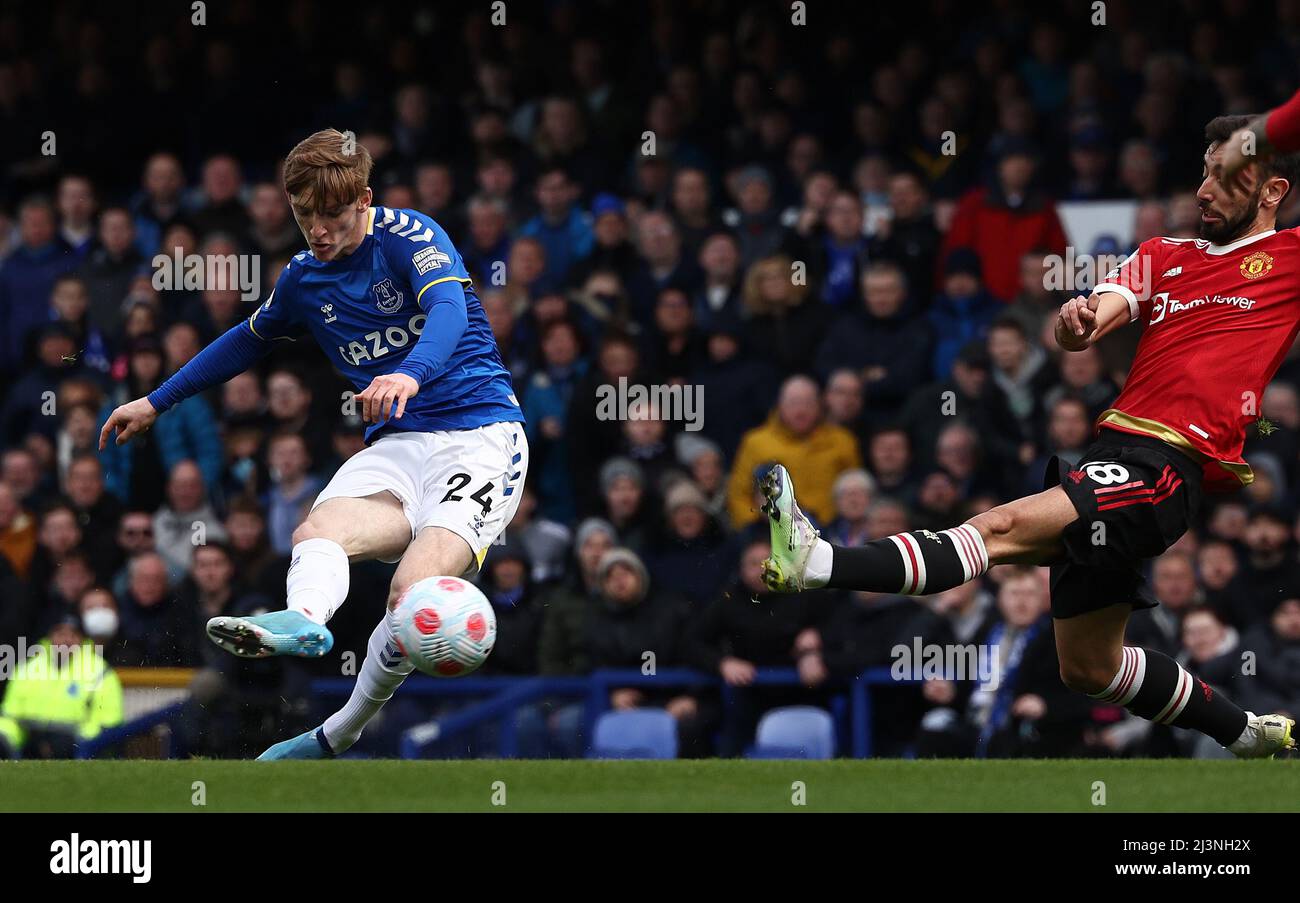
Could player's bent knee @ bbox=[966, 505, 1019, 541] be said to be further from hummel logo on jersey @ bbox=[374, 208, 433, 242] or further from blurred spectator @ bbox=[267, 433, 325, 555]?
blurred spectator @ bbox=[267, 433, 325, 555]

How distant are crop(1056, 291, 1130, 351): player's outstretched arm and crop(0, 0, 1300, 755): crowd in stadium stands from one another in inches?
114

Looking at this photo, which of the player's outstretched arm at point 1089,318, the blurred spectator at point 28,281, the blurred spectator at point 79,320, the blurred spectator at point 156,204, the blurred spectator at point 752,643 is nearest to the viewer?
the player's outstretched arm at point 1089,318

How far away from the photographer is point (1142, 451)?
704 cm

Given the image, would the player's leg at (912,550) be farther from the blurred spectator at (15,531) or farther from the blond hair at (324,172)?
the blurred spectator at (15,531)

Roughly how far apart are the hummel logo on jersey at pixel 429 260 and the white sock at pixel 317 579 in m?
1.02

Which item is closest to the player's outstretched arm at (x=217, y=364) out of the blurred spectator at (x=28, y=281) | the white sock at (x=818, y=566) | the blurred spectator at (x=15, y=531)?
the white sock at (x=818, y=566)

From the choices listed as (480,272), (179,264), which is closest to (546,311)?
(480,272)

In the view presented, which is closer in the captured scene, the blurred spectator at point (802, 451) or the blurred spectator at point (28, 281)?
the blurred spectator at point (802, 451)

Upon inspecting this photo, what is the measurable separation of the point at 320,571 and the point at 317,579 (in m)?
0.04

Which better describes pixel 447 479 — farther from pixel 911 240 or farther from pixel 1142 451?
pixel 911 240

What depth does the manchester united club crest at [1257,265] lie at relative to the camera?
23.4 ft

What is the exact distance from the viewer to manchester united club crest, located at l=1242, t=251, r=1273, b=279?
23.4 ft

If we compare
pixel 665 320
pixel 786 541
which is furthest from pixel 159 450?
pixel 786 541
